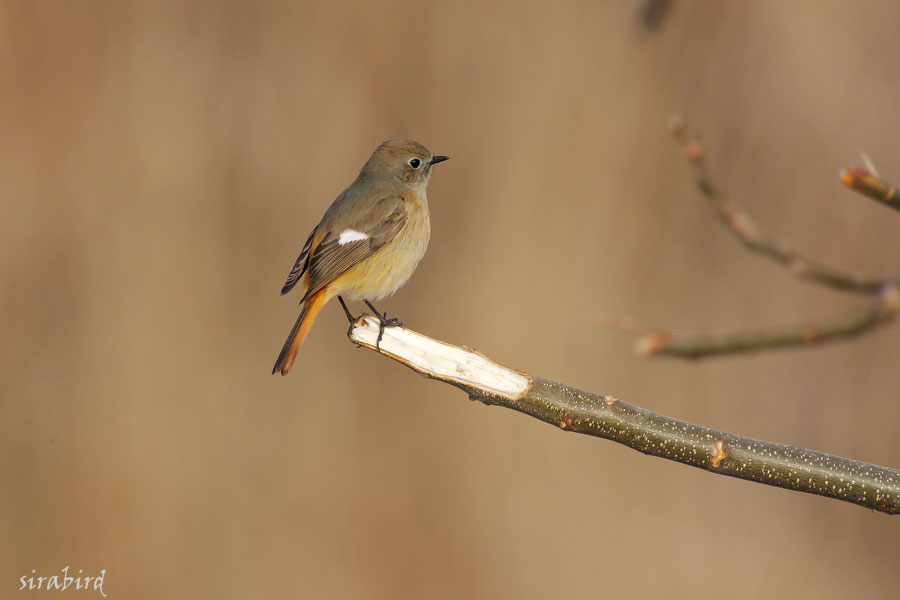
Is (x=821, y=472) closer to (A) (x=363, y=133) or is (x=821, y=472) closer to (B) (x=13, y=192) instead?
(A) (x=363, y=133)

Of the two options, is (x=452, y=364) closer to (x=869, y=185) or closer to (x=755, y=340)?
(x=755, y=340)

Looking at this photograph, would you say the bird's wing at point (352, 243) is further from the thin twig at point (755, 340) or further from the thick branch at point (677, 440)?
the thin twig at point (755, 340)

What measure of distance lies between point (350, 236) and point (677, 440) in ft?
6.26

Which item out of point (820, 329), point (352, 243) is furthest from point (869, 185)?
point (352, 243)

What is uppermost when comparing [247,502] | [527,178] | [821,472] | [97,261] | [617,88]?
[617,88]

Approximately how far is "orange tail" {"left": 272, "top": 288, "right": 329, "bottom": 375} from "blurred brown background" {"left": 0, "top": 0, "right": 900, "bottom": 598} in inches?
68.0

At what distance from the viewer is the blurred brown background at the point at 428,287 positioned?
504cm

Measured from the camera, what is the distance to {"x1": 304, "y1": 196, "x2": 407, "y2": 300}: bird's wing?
10.9 feet

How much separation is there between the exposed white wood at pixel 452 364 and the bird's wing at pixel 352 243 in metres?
0.87

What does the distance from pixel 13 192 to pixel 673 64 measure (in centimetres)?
411

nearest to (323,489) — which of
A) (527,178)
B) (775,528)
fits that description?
(527,178)

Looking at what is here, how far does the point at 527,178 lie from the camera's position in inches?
208

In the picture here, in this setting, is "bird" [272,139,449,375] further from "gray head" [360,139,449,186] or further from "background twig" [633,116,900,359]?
"background twig" [633,116,900,359]

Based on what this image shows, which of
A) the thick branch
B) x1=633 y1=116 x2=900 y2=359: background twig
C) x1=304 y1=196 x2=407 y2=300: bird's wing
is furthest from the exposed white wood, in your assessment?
x1=304 y1=196 x2=407 y2=300: bird's wing
